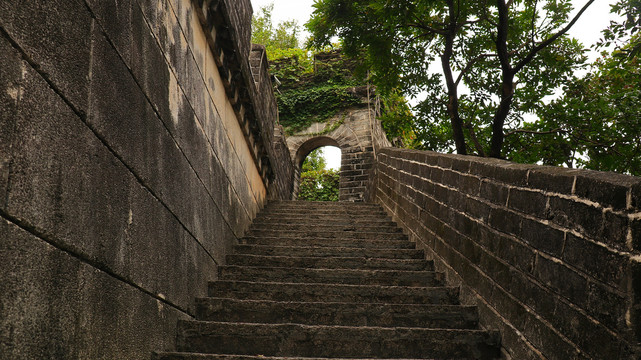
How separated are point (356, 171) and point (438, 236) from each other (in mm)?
9934

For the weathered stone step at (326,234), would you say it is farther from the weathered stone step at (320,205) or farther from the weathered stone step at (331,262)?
the weathered stone step at (320,205)

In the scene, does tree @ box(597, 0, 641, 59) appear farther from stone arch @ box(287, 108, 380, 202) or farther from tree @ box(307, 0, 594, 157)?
stone arch @ box(287, 108, 380, 202)

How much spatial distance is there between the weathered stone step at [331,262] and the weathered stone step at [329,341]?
1.51 meters

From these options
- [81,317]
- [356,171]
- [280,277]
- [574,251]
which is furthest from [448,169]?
[356,171]

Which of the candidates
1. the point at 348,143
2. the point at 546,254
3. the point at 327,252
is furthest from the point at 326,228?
the point at 348,143

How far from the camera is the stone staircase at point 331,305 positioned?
284cm

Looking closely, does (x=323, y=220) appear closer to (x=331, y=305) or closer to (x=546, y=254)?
(x=331, y=305)

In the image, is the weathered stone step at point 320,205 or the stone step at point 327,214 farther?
the weathered stone step at point 320,205

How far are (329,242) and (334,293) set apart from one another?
1562 millimetres

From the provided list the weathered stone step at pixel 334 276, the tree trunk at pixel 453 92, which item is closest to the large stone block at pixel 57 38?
the weathered stone step at pixel 334 276

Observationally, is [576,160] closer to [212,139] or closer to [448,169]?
[448,169]

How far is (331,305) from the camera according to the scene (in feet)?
10.8

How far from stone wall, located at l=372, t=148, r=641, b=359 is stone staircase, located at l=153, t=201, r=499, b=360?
28 centimetres

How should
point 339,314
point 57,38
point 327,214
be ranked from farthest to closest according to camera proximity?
point 327,214 < point 339,314 < point 57,38
